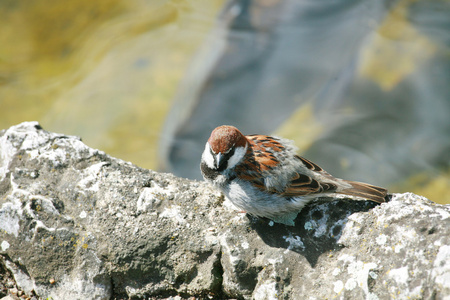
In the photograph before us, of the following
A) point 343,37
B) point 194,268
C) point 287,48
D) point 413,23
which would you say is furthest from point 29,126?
point 413,23

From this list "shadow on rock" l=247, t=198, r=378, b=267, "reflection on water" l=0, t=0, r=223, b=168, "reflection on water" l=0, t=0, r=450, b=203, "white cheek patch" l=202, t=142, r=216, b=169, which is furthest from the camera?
"reflection on water" l=0, t=0, r=223, b=168

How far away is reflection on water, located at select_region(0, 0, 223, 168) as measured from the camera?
339 inches

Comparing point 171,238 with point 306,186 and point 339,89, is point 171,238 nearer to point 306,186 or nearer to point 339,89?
point 306,186

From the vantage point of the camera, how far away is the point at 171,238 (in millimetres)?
3852

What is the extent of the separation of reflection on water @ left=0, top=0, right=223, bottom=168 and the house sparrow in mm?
4485

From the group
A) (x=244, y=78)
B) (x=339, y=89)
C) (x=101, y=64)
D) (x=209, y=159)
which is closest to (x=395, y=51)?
(x=339, y=89)

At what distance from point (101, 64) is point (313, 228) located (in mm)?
6787

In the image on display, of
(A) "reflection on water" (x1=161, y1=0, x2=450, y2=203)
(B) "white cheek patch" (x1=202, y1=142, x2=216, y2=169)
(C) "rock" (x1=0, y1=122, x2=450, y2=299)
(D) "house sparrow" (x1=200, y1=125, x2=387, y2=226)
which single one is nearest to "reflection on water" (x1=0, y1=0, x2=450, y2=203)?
(A) "reflection on water" (x1=161, y1=0, x2=450, y2=203)

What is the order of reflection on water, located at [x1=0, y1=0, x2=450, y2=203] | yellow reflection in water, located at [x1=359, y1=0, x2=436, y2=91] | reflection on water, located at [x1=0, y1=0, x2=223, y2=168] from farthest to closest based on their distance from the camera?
reflection on water, located at [x1=0, y1=0, x2=223, y2=168] → yellow reflection in water, located at [x1=359, y1=0, x2=436, y2=91] → reflection on water, located at [x1=0, y1=0, x2=450, y2=203]

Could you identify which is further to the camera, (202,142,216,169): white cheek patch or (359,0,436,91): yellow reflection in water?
(359,0,436,91): yellow reflection in water

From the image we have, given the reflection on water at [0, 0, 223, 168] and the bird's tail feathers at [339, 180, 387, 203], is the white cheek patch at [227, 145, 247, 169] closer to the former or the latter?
the bird's tail feathers at [339, 180, 387, 203]

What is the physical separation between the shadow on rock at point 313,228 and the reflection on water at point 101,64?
15.8 feet

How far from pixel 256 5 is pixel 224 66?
60.3 inches

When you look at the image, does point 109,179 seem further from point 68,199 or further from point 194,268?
point 194,268
